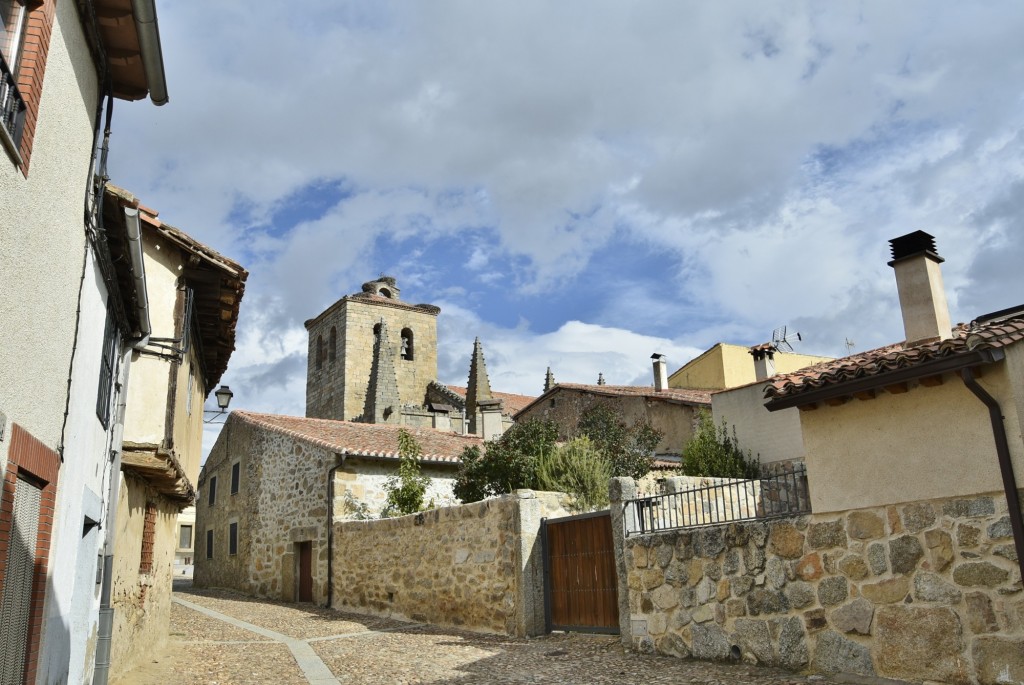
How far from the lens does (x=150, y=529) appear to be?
11000 millimetres

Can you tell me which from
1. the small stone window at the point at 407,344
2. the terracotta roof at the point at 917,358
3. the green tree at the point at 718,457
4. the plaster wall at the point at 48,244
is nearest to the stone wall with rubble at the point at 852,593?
the terracotta roof at the point at 917,358

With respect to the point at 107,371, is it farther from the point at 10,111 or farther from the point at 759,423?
the point at 759,423

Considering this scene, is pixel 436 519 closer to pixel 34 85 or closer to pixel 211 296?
pixel 211 296

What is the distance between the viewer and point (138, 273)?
23.7 ft

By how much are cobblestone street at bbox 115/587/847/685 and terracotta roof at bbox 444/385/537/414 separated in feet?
85.3

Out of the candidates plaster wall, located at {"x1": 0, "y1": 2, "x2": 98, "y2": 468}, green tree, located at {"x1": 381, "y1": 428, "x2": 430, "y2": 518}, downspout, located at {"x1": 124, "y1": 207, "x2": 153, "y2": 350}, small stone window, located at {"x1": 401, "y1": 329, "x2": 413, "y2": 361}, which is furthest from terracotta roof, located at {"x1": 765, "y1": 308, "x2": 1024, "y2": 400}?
small stone window, located at {"x1": 401, "y1": 329, "x2": 413, "y2": 361}

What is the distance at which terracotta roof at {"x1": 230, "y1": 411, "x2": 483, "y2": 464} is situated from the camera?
63.1 feet

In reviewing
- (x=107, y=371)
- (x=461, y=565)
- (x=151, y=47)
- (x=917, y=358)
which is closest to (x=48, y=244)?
(x=151, y=47)

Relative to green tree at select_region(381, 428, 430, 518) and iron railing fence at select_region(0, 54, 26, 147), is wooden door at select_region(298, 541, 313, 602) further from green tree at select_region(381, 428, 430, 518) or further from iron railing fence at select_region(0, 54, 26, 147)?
iron railing fence at select_region(0, 54, 26, 147)

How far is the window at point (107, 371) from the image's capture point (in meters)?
7.27

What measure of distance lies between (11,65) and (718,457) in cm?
1786

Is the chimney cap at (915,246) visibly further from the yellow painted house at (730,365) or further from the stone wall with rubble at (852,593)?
the yellow painted house at (730,365)

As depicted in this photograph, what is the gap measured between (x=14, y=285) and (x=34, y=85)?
1.29m

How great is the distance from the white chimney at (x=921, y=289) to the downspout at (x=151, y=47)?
26.5ft
